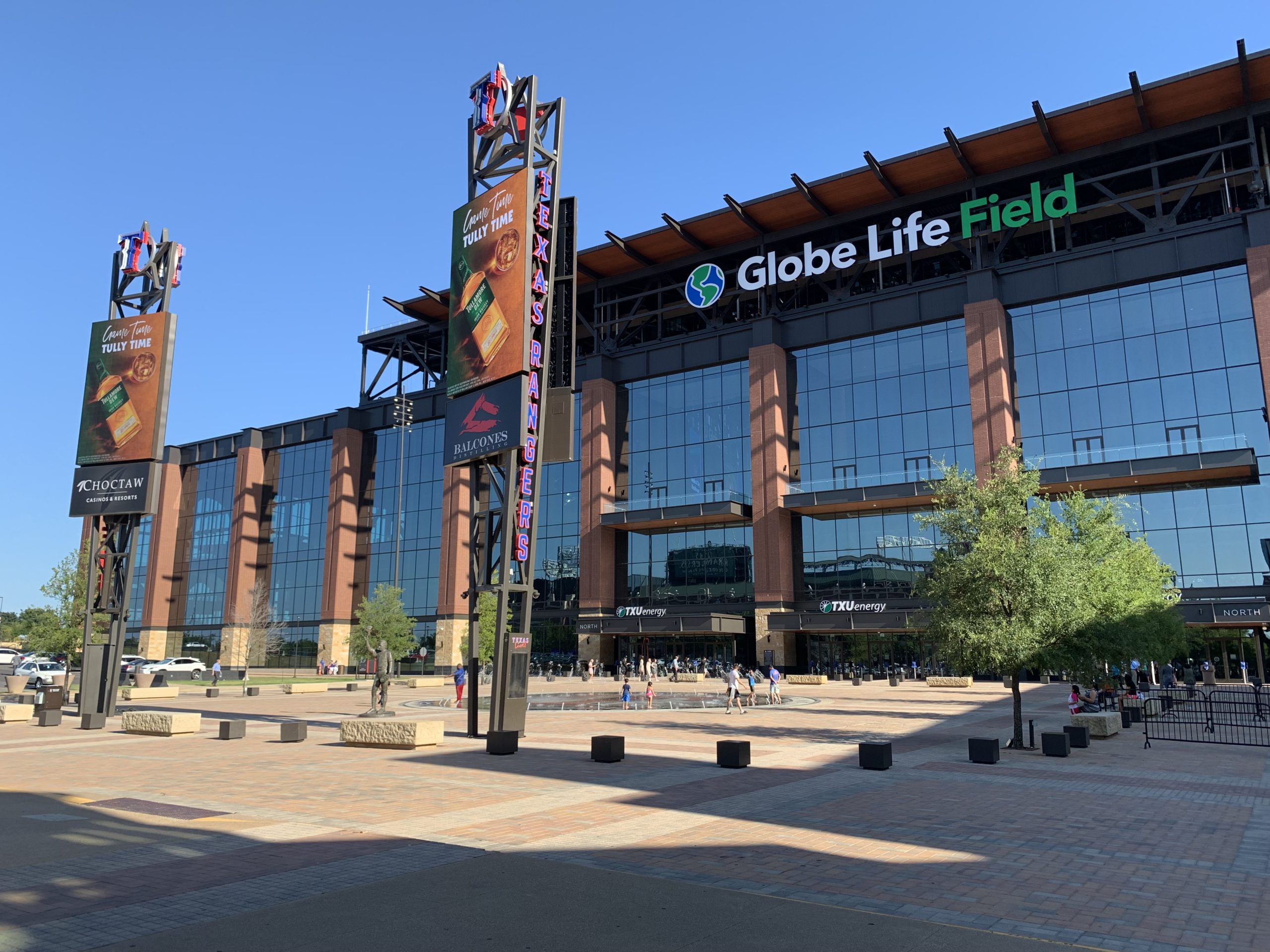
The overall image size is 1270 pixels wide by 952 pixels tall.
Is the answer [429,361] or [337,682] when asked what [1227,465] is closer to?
[337,682]

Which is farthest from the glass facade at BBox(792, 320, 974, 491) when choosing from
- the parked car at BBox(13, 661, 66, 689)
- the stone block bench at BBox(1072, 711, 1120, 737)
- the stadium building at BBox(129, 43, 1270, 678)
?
the parked car at BBox(13, 661, 66, 689)

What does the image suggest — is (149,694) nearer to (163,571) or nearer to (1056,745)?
(1056,745)

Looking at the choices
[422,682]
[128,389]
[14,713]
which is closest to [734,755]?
[128,389]

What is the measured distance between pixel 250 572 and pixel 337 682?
1280 inches

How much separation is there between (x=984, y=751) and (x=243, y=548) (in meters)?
83.0

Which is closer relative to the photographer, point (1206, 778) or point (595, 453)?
point (1206, 778)

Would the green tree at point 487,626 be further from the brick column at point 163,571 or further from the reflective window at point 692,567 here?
the brick column at point 163,571

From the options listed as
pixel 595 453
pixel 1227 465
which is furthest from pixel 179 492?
pixel 1227 465

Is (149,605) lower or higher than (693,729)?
higher

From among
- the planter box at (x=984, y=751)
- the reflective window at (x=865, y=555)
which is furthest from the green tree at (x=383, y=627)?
the reflective window at (x=865, y=555)

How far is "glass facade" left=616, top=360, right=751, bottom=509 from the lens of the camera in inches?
2482

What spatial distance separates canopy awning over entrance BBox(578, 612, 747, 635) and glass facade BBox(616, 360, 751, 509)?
320 inches

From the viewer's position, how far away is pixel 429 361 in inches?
3231

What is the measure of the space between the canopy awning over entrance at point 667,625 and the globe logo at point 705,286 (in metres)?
22.4
